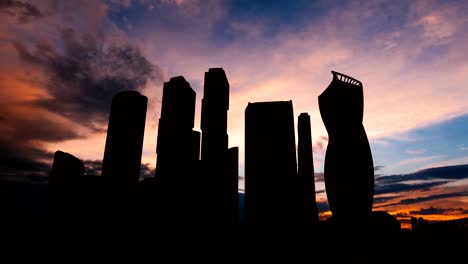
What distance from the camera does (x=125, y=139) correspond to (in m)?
4.48

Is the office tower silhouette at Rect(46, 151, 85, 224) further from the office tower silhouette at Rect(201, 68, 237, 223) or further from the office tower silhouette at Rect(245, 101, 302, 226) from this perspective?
the office tower silhouette at Rect(245, 101, 302, 226)

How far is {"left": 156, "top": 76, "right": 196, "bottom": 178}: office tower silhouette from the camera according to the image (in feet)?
14.2

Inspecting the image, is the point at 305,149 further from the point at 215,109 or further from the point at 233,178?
the point at 233,178

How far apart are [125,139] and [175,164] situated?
94 cm

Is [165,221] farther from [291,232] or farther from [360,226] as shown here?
[360,226]

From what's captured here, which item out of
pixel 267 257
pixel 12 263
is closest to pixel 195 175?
pixel 267 257

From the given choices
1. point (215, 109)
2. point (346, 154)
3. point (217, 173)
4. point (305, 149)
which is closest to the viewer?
point (217, 173)

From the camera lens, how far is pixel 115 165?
4.43m

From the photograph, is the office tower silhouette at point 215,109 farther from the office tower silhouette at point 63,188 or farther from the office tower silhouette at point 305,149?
the office tower silhouette at point 305,149

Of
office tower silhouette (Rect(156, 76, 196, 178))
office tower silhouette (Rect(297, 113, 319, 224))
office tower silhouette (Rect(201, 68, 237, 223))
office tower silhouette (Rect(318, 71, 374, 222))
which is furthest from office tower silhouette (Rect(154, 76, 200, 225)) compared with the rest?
office tower silhouette (Rect(297, 113, 319, 224))

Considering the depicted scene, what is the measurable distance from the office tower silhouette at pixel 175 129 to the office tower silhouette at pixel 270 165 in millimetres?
1520

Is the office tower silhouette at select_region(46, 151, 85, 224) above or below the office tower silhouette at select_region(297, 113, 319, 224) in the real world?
below

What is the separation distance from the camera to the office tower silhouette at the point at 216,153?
406 cm

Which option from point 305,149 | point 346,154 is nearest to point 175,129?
point 346,154
